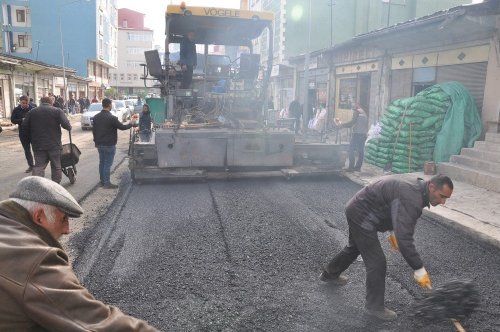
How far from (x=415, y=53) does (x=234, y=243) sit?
10.0 m

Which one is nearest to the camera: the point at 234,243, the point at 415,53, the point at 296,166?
the point at 234,243

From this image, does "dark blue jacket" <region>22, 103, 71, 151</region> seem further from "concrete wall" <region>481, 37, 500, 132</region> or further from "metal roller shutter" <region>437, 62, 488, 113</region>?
"metal roller shutter" <region>437, 62, 488, 113</region>

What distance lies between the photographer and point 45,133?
7.58 meters

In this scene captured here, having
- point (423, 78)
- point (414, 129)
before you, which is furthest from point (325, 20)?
point (414, 129)

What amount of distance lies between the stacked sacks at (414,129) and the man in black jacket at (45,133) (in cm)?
730

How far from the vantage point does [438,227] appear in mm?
6305

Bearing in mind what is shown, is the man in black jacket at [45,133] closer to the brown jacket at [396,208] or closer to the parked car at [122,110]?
the brown jacket at [396,208]

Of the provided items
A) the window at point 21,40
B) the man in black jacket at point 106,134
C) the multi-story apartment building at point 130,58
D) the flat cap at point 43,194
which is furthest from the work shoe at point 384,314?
the multi-story apartment building at point 130,58

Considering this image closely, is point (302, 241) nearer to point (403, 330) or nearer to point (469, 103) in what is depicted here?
point (403, 330)

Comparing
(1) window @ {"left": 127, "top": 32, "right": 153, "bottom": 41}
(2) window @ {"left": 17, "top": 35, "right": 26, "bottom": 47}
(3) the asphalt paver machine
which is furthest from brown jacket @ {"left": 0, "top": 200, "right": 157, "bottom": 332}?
(1) window @ {"left": 127, "top": 32, "right": 153, "bottom": 41}

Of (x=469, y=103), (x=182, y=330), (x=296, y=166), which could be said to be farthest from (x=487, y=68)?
(x=182, y=330)

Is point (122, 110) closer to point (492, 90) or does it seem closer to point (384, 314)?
point (492, 90)

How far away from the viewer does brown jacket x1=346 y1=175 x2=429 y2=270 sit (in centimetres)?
337

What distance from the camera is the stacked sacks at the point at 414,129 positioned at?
32.1 feet
